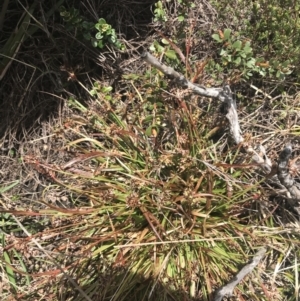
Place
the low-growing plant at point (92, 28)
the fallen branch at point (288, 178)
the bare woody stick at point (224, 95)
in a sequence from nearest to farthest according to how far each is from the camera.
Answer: the fallen branch at point (288, 178), the bare woody stick at point (224, 95), the low-growing plant at point (92, 28)

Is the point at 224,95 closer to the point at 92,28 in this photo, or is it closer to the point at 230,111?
the point at 230,111

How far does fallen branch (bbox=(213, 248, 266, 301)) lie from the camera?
5.25 feet

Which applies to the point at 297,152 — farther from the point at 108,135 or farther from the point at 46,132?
the point at 46,132

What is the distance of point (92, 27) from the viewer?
186 centimetres

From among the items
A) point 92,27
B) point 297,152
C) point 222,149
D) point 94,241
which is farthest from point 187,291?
point 92,27

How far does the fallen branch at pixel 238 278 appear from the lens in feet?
5.25

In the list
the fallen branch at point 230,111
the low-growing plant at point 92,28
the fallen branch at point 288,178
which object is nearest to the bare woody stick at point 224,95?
the fallen branch at point 230,111

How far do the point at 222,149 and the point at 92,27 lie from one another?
0.70 metres

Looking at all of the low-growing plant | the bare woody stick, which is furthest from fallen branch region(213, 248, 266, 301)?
the low-growing plant

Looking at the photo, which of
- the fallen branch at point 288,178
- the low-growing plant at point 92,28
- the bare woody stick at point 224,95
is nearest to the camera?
the fallen branch at point 288,178

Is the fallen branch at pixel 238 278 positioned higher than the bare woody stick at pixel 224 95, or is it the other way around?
the bare woody stick at pixel 224 95

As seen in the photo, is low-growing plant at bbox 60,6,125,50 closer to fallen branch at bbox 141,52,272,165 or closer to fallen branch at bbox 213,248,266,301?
fallen branch at bbox 141,52,272,165

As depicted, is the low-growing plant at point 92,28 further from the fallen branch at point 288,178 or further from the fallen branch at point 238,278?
the fallen branch at point 238,278

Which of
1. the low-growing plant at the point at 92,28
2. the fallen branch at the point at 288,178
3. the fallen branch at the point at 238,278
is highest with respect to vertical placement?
the low-growing plant at the point at 92,28
